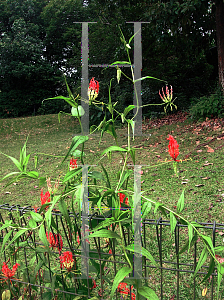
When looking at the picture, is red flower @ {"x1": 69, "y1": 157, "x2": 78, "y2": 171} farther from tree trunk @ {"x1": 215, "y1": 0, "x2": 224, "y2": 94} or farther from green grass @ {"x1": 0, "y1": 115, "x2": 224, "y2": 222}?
tree trunk @ {"x1": 215, "y1": 0, "x2": 224, "y2": 94}

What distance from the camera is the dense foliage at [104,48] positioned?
6.60 metres

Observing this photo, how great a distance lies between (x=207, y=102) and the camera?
6160 millimetres

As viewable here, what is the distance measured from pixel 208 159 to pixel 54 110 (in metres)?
11.1

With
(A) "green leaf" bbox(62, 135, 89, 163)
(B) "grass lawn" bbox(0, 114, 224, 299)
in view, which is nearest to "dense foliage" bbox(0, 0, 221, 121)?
(B) "grass lawn" bbox(0, 114, 224, 299)

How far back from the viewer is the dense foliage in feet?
21.6

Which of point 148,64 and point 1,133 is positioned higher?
point 148,64

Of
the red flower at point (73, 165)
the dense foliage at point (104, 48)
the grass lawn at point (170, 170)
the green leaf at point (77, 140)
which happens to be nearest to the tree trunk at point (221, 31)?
the dense foliage at point (104, 48)

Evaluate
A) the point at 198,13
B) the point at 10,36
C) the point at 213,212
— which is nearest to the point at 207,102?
the point at 198,13

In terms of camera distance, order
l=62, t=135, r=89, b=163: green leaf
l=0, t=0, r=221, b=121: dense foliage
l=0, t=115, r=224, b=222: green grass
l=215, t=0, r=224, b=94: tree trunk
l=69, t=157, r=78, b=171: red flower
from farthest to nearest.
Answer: l=0, t=0, r=221, b=121: dense foliage
l=215, t=0, r=224, b=94: tree trunk
l=0, t=115, r=224, b=222: green grass
l=69, t=157, r=78, b=171: red flower
l=62, t=135, r=89, b=163: green leaf

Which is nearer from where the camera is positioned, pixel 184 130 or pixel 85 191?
pixel 85 191

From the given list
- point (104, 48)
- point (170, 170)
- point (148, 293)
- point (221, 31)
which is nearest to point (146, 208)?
point (148, 293)

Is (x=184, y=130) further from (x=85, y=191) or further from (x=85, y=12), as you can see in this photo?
(x=85, y=12)

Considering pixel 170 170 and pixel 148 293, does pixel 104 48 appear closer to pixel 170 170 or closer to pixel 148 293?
pixel 170 170

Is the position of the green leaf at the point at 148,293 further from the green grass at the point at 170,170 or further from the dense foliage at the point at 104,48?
the dense foliage at the point at 104,48
